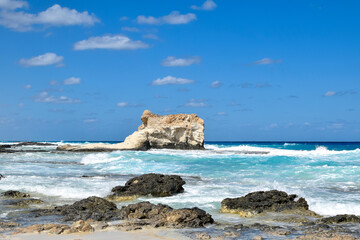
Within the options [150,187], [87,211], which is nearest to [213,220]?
[87,211]

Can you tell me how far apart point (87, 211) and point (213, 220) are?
3036 millimetres

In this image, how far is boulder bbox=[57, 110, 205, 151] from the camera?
52.0m

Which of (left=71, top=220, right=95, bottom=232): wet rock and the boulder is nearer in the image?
(left=71, top=220, right=95, bottom=232): wet rock

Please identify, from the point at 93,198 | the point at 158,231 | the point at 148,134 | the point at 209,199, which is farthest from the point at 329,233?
the point at 148,134

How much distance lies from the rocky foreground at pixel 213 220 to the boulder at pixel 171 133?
128 feet

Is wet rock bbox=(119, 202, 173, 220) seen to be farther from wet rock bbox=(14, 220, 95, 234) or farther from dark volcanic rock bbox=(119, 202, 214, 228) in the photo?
wet rock bbox=(14, 220, 95, 234)

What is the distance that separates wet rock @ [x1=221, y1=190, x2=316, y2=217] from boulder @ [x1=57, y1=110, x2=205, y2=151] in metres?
39.7

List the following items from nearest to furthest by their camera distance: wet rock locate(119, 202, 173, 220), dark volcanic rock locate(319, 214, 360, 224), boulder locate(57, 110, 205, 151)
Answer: dark volcanic rock locate(319, 214, 360, 224) → wet rock locate(119, 202, 173, 220) → boulder locate(57, 110, 205, 151)

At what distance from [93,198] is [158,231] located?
133 inches

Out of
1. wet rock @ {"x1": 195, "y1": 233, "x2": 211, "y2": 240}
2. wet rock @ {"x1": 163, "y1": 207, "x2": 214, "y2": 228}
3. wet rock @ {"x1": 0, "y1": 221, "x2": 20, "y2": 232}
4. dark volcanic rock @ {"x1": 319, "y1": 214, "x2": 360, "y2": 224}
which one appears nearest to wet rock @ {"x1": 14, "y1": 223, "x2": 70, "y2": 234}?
wet rock @ {"x1": 0, "y1": 221, "x2": 20, "y2": 232}

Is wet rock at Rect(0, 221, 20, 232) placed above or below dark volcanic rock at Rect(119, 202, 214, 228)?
below

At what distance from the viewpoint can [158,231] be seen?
8.76 metres

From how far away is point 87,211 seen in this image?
1069cm

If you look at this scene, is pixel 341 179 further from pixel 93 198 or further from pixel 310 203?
pixel 93 198
